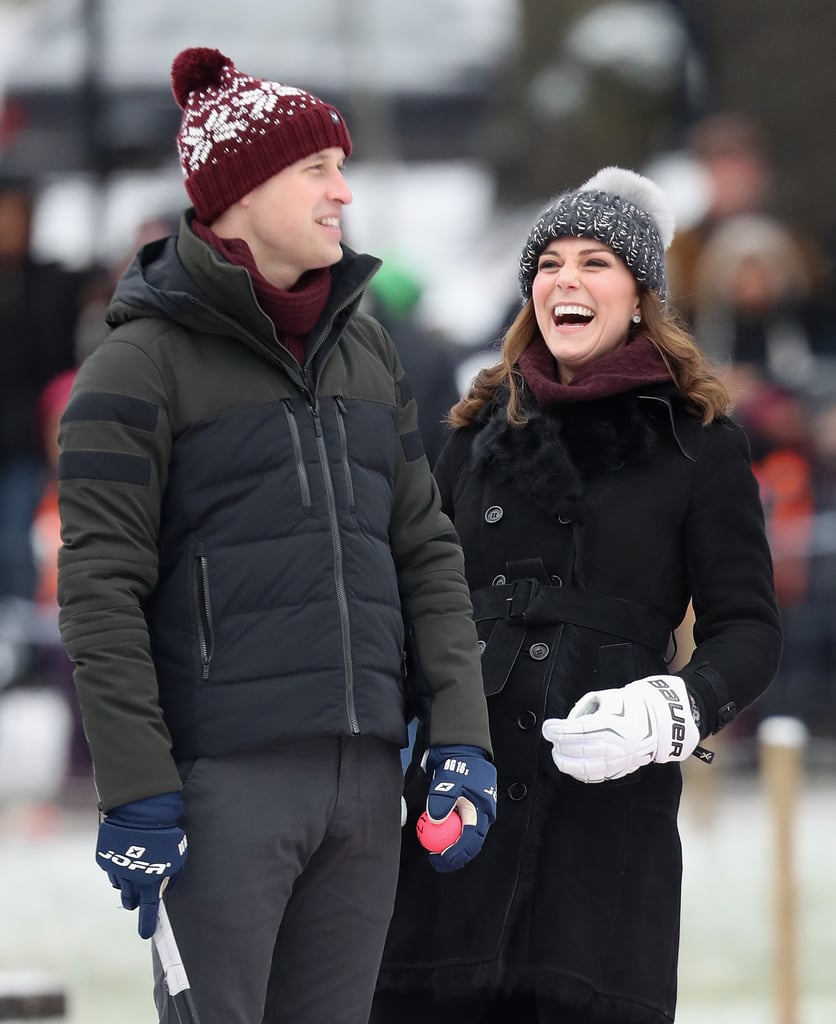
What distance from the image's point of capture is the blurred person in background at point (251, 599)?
3.03m

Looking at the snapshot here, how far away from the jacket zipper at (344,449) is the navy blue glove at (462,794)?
0.42 metres

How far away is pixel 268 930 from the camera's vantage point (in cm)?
312

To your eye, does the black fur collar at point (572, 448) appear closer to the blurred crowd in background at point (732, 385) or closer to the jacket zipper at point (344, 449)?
the jacket zipper at point (344, 449)

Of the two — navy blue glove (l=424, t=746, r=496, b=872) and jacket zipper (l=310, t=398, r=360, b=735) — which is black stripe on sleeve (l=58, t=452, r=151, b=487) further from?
navy blue glove (l=424, t=746, r=496, b=872)

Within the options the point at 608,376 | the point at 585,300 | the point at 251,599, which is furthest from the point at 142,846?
the point at 585,300

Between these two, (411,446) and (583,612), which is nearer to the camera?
(411,446)

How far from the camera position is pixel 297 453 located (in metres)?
3.18

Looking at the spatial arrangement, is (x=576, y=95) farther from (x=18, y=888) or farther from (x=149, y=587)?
(x=149, y=587)

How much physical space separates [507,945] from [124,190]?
26.8 ft

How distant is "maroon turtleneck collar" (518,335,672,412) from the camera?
3.65 meters

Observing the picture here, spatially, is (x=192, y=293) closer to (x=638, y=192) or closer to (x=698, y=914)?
(x=638, y=192)

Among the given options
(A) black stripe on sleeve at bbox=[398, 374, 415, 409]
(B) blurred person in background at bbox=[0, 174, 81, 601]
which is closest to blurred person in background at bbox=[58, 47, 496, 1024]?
(A) black stripe on sleeve at bbox=[398, 374, 415, 409]

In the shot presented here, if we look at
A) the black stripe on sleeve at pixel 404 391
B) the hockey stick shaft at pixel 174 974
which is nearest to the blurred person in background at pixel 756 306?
the black stripe on sleeve at pixel 404 391

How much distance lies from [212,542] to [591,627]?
81 cm
